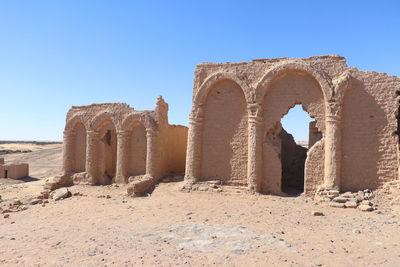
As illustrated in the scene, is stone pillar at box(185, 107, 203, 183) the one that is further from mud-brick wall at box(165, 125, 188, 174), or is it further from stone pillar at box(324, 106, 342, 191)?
stone pillar at box(324, 106, 342, 191)

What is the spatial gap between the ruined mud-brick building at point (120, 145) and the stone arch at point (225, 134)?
2.66 m

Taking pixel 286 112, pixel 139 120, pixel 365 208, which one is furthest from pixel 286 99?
pixel 139 120

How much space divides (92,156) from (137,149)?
2.58 m

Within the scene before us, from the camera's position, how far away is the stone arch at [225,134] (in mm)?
12211

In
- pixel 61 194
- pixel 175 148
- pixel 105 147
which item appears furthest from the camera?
pixel 175 148

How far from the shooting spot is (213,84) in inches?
503

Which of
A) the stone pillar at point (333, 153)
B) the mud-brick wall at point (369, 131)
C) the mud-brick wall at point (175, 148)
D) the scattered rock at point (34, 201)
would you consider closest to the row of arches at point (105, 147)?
the mud-brick wall at point (175, 148)

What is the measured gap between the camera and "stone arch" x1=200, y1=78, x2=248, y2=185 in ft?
40.1

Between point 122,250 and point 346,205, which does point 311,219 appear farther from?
point 122,250

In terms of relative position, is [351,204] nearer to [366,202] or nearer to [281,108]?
[366,202]

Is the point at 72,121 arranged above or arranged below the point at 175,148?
above

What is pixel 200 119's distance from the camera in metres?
12.8

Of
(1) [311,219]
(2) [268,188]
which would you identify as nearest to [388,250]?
(1) [311,219]

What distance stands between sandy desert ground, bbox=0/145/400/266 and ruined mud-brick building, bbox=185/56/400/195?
1179 millimetres
